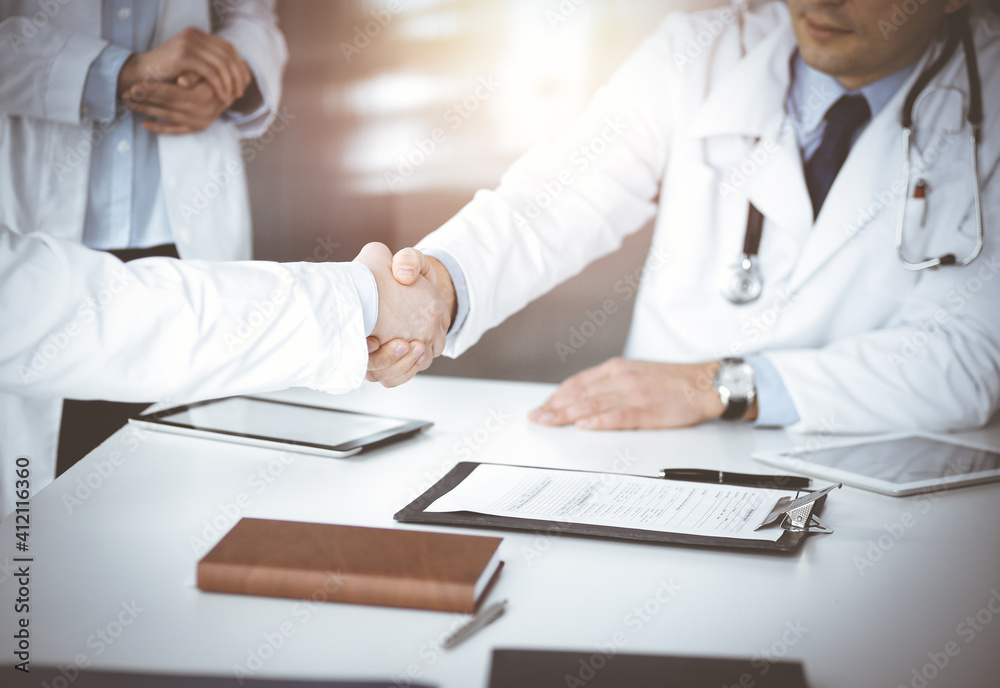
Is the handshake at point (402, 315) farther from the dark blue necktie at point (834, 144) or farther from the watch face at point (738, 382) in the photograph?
the dark blue necktie at point (834, 144)

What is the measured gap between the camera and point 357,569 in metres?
0.58

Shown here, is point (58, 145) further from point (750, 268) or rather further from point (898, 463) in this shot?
point (898, 463)

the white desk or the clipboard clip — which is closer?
the white desk

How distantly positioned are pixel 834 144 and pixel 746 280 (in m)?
0.29

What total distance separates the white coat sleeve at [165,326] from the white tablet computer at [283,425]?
0.30 ft

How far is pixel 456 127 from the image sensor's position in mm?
1498

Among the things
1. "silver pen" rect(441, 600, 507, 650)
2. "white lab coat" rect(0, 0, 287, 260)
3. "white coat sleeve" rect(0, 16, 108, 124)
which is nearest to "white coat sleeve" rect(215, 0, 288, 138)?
"white lab coat" rect(0, 0, 287, 260)

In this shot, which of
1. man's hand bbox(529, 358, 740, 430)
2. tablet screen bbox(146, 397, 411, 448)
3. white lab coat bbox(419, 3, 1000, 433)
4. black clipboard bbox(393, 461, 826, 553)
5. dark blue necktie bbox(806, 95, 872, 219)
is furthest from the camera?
dark blue necktie bbox(806, 95, 872, 219)

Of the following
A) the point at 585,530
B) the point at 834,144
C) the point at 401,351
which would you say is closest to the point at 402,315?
the point at 401,351

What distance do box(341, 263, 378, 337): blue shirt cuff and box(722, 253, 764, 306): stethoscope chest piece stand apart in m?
0.72

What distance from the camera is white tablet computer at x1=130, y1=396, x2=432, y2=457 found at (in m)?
0.94

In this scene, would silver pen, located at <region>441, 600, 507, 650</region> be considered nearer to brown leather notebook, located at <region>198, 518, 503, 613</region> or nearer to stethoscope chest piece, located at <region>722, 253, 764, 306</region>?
brown leather notebook, located at <region>198, 518, 503, 613</region>

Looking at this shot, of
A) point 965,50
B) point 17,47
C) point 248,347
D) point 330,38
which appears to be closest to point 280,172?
point 330,38

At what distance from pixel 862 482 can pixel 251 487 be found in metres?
0.65
